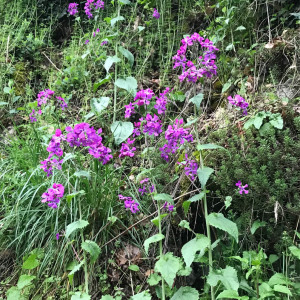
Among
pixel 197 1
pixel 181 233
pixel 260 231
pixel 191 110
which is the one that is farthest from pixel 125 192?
pixel 197 1

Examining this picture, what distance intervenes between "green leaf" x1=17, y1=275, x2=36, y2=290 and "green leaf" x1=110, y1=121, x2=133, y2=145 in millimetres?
935

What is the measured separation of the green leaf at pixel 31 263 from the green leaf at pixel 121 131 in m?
0.87

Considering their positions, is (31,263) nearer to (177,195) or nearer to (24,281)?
(24,281)

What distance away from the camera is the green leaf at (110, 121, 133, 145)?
146cm

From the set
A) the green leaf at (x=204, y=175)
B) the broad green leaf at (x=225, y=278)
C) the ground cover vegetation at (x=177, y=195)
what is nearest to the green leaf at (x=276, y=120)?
the ground cover vegetation at (x=177, y=195)

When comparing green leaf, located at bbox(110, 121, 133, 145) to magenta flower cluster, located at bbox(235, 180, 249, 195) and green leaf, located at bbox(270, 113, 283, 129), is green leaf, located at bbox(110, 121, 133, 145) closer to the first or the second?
magenta flower cluster, located at bbox(235, 180, 249, 195)

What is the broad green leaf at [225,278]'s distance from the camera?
1254 mm

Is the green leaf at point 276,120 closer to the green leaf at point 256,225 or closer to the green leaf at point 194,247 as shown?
the green leaf at point 256,225

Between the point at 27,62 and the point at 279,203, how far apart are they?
3513mm

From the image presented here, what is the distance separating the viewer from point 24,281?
66.2 inches

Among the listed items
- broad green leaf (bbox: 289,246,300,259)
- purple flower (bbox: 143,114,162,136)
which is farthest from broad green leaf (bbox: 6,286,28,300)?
broad green leaf (bbox: 289,246,300,259)

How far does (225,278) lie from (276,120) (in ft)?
3.03

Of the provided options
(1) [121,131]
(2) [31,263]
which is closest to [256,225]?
(1) [121,131]

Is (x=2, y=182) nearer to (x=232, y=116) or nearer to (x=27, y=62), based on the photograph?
(x=232, y=116)
